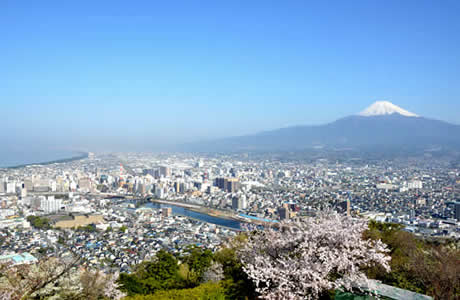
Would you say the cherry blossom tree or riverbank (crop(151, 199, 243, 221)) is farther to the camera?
riverbank (crop(151, 199, 243, 221))

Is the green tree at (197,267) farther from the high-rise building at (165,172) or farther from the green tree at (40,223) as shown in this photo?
the high-rise building at (165,172)

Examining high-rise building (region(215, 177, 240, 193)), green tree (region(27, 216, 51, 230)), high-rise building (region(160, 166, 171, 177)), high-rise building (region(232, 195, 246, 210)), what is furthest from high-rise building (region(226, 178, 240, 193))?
green tree (region(27, 216, 51, 230))

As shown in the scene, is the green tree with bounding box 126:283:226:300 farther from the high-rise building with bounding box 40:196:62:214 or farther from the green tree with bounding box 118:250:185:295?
the high-rise building with bounding box 40:196:62:214

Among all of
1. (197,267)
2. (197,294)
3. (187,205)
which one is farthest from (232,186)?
(197,294)

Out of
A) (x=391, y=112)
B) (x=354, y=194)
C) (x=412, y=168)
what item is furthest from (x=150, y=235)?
(x=391, y=112)

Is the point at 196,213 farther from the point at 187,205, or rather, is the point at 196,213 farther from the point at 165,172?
the point at 165,172

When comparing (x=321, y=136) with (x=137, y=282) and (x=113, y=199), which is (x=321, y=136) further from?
(x=137, y=282)

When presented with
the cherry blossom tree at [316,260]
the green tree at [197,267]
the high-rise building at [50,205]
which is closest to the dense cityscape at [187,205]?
the high-rise building at [50,205]
